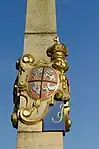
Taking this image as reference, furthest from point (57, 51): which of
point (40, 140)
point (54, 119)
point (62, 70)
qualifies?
point (40, 140)

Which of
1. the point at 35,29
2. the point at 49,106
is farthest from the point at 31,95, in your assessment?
the point at 35,29

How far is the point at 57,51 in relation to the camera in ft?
31.4

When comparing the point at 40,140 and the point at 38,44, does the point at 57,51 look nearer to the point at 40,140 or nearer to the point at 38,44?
the point at 38,44

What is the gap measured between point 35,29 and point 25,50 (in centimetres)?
65

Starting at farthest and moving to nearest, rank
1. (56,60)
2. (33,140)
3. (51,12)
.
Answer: (51,12)
(56,60)
(33,140)

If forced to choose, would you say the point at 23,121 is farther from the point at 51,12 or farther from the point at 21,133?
the point at 51,12

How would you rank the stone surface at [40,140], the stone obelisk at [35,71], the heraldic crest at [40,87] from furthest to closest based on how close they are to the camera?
the heraldic crest at [40,87] → the stone obelisk at [35,71] → the stone surface at [40,140]

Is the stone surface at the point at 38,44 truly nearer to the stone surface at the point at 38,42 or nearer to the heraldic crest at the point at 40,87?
the stone surface at the point at 38,42

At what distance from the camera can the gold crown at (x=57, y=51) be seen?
9.57 metres

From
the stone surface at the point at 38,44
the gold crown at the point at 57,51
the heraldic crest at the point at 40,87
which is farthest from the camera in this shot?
the stone surface at the point at 38,44

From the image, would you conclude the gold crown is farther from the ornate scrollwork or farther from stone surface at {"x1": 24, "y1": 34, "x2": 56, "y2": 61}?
stone surface at {"x1": 24, "y1": 34, "x2": 56, "y2": 61}

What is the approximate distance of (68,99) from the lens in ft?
29.9

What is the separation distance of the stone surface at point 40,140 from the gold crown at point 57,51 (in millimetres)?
1949

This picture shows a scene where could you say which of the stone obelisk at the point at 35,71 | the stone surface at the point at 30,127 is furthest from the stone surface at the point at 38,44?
the stone surface at the point at 30,127
